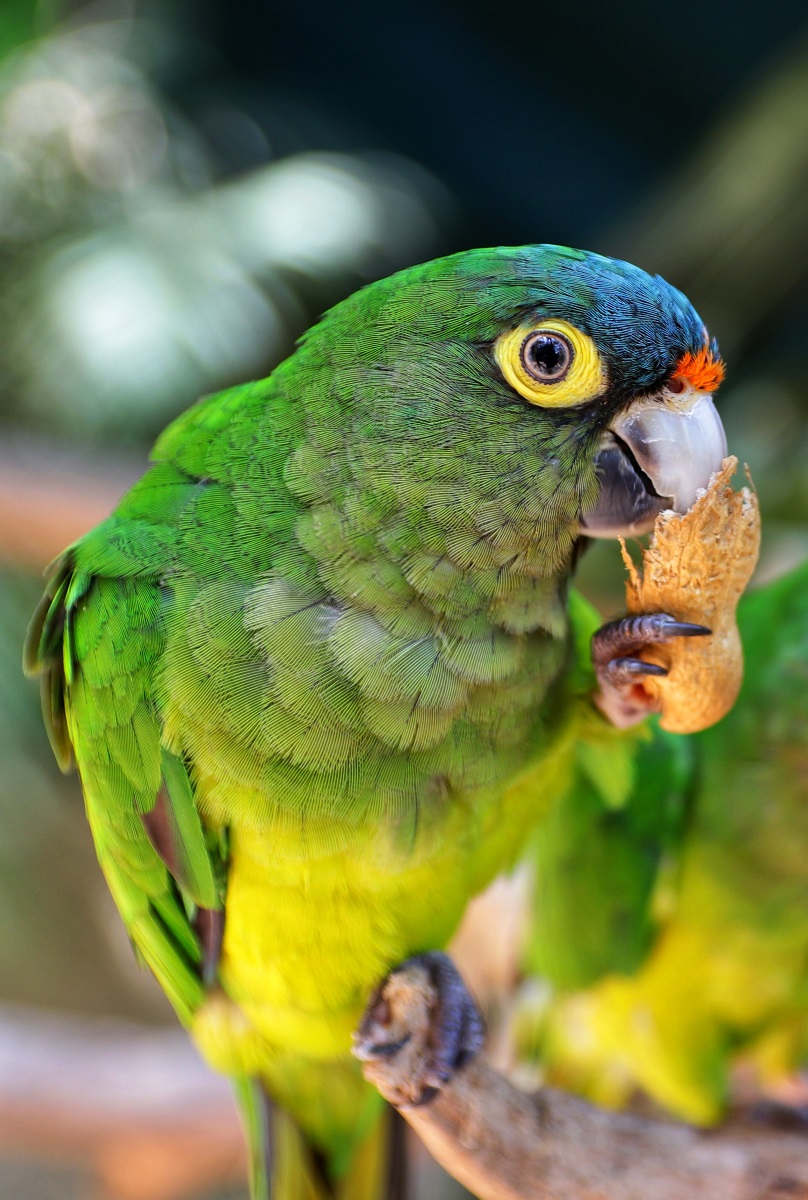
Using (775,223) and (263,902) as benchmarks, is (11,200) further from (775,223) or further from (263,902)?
(263,902)

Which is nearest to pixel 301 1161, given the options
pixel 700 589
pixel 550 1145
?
pixel 550 1145

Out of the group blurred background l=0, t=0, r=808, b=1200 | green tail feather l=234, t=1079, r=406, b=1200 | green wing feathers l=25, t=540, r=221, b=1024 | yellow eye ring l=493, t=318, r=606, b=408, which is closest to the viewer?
yellow eye ring l=493, t=318, r=606, b=408

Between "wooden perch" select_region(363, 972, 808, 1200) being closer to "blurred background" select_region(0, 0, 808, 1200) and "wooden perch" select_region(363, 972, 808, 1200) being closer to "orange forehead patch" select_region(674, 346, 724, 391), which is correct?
"orange forehead patch" select_region(674, 346, 724, 391)

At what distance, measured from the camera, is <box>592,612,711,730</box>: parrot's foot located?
1041 mm

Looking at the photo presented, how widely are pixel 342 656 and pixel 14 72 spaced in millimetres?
3604

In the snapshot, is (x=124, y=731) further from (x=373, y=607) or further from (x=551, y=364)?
(x=551, y=364)

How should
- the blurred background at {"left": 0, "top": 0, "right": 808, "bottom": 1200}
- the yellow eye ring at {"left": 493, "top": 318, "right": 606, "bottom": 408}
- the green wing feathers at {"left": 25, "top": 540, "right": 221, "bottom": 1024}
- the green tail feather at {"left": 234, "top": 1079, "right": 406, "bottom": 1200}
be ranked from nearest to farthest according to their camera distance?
the yellow eye ring at {"left": 493, "top": 318, "right": 606, "bottom": 408} < the green wing feathers at {"left": 25, "top": 540, "right": 221, "bottom": 1024} < the green tail feather at {"left": 234, "top": 1079, "right": 406, "bottom": 1200} < the blurred background at {"left": 0, "top": 0, "right": 808, "bottom": 1200}

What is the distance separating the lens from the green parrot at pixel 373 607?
1008mm

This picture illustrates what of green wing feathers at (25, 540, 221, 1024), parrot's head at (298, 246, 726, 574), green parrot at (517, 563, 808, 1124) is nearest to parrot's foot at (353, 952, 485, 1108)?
green wing feathers at (25, 540, 221, 1024)

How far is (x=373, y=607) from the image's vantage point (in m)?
1.06

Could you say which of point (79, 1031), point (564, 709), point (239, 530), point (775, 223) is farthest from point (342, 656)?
point (775, 223)

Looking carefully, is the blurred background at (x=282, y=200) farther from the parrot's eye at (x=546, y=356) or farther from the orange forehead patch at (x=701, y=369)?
the parrot's eye at (x=546, y=356)

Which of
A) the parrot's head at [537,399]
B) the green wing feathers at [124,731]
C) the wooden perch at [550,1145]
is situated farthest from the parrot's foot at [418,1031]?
the parrot's head at [537,399]

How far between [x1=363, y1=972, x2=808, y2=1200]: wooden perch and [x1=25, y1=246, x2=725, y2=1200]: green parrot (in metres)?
0.05
